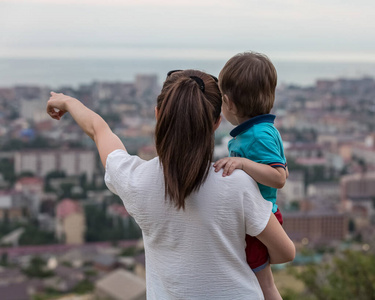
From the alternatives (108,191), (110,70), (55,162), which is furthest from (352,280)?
(110,70)

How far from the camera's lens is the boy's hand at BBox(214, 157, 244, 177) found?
63cm

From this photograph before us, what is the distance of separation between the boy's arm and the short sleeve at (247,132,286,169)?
0.04ft

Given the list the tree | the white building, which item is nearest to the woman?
the tree

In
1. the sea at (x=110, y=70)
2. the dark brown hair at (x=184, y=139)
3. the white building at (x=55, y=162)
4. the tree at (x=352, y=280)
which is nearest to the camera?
the dark brown hair at (x=184, y=139)

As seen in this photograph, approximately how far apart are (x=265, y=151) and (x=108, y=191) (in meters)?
20.7

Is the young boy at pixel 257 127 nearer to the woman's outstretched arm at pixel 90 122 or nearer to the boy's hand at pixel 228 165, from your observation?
the boy's hand at pixel 228 165

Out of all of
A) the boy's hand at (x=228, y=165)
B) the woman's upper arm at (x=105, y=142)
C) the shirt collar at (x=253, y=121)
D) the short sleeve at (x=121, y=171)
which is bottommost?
the short sleeve at (x=121, y=171)

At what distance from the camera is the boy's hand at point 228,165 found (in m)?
0.63

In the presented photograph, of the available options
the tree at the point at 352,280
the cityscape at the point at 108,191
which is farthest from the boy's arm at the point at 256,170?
the cityscape at the point at 108,191

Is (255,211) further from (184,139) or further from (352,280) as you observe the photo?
(352,280)

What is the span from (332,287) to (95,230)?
52.1ft

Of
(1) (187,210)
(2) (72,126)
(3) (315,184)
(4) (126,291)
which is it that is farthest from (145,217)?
(2) (72,126)

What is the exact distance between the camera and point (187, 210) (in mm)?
638

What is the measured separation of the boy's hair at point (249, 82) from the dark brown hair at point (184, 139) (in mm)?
111
